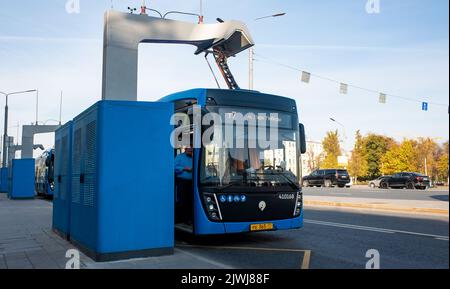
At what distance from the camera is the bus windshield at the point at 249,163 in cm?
835

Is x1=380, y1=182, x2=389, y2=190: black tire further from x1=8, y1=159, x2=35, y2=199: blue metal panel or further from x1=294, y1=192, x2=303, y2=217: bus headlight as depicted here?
x1=294, y1=192, x2=303, y2=217: bus headlight

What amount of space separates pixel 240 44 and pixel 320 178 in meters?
31.1

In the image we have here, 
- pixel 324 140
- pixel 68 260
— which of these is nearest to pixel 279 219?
pixel 68 260

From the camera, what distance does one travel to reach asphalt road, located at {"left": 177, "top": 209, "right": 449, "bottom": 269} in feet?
22.8

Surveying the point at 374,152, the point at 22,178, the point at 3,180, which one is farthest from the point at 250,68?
the point at 374,152

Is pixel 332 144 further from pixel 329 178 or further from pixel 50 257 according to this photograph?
pixel 50 257

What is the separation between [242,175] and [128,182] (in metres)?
2.46

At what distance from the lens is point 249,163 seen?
8.60m

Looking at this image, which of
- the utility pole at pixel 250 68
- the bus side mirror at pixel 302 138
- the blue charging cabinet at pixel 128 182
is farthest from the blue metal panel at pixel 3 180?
the bus side mirror at pixel 302 138

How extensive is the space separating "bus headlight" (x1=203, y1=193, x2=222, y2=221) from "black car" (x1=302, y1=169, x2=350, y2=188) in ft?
113

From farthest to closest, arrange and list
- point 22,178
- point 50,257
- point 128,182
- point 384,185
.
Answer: point 384,185 → point 22,178 → point 50,257 → point 128,182

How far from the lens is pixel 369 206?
16797mm

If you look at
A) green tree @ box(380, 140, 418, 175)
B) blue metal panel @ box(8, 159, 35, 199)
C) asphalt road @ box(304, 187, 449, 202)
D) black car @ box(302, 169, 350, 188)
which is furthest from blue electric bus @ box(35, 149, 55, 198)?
green tree @ box(380, 140, 418, 175)
